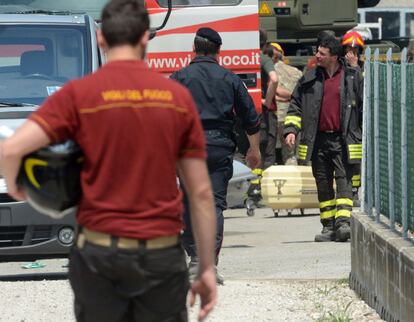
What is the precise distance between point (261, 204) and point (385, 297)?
9.17m

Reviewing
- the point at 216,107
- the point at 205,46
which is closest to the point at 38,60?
the point at 205,46

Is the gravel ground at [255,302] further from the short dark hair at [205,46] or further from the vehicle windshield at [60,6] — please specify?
the vehicle windshield at [60,6]

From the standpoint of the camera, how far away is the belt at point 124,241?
4629 mm

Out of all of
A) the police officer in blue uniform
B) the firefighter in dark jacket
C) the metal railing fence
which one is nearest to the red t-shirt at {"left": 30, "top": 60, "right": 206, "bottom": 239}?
the metal railing fence

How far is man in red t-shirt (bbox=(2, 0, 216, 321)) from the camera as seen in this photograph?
4.59m

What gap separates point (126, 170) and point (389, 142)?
4.37 meters

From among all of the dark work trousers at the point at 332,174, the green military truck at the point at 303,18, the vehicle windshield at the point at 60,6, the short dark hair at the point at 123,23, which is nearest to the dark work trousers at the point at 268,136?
the green military truck at the point at 303,18

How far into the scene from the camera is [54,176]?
4719mm

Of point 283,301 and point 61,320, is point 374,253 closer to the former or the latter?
point 283,301

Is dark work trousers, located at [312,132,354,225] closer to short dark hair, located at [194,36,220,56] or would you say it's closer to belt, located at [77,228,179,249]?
short dark hair, located at [194,36,220,56]

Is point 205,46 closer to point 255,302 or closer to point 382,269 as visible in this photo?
point 255,302

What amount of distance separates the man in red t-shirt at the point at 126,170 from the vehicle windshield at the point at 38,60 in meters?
6.47

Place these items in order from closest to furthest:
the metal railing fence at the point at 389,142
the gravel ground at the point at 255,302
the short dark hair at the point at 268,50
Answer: the metal railing fence at the point at 389,142
the gravel ground at the point at 255,302
the short dark hair at the point at 268,50

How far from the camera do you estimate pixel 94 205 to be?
4.64 meters
